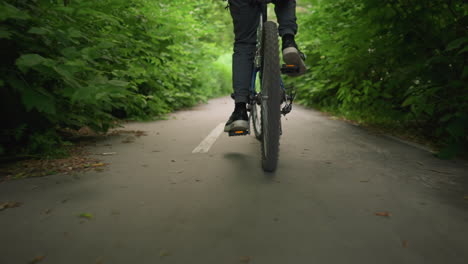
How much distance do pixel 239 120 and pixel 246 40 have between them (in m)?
0.83

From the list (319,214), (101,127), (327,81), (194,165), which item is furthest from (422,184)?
(327,81)

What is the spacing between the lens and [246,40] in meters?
3.39

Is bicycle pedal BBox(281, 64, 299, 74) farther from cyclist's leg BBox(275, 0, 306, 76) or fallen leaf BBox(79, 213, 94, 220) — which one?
fallen leaf BBox(79, 213, 94, 220)

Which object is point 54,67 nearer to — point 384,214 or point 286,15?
point 286,15

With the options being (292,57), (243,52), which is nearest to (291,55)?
(292,57)

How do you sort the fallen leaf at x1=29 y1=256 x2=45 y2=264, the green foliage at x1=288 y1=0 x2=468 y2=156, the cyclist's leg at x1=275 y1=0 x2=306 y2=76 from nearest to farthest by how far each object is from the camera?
the fallen leaf at x1=29 y1=256 x2=45 y2=264 → the cyclist's leg at x1=275 y1=0 x2=306 y2=76 → the green foliage at x1=288 y1=0 x2=468 y2=156

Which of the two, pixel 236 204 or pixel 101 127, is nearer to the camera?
pixel 236 204

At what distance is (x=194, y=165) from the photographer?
3281 millimetres

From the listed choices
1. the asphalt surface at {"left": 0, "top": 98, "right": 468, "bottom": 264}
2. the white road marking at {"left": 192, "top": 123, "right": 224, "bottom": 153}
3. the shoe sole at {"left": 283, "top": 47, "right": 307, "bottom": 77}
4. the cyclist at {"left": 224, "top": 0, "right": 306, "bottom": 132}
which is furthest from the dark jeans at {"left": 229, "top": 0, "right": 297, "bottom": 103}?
the white road marking at {"left": 192, "top": 123, "right": 224, "bottom": 153}

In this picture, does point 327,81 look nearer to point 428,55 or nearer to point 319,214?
point 428,55

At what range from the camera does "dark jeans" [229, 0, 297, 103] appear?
323cm

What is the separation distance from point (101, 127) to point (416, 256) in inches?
158

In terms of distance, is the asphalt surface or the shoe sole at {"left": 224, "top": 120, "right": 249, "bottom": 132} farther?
the shoe sole at {"left": 224, "top": 120, "right": 249, "bottom": 132}

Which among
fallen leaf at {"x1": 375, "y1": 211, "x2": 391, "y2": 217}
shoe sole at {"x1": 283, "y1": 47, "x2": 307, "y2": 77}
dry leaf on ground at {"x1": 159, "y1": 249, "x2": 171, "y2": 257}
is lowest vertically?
fallen leaf at {"x1": 375, "y1": 211, "x2": 391, "y2": 217}
